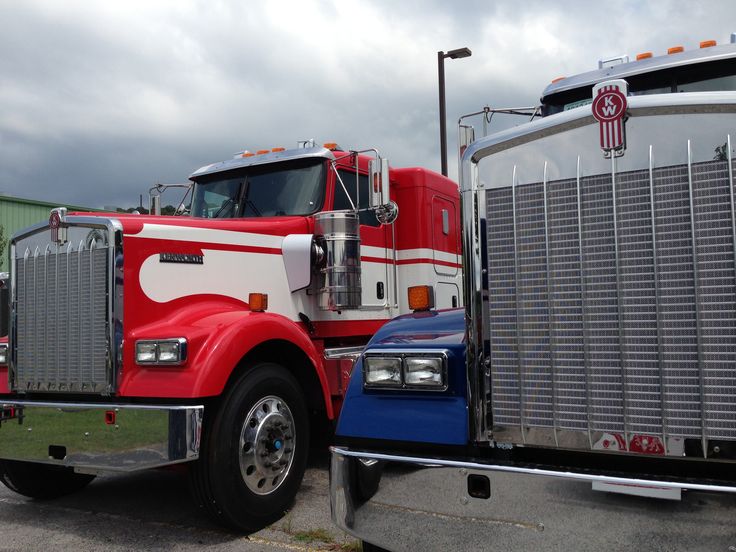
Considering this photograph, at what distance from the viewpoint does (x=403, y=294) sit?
643cm

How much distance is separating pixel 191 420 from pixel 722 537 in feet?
8.74

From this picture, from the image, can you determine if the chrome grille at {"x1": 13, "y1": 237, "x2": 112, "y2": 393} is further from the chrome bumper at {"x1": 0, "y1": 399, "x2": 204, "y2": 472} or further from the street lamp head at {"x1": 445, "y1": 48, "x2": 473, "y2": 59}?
the street lamp head at {"x1": 445, "y1": 48, "x2": 473, "y2": 59}

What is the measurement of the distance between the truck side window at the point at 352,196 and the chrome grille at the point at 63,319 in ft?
6.79

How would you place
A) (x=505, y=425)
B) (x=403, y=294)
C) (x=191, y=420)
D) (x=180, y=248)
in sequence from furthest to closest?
(x=403, y=294) < (x=180, y=248) < (x=191, y=420) < (x=505, y=425)

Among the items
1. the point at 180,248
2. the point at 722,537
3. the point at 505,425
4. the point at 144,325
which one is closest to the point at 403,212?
the point at 180,248

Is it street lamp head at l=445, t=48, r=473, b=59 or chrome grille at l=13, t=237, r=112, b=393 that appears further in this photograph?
street lamp head at l=445, t=48, r=473, b=59

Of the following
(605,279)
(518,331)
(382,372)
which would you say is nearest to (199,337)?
(382,372)

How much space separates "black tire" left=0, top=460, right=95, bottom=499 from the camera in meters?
5.04

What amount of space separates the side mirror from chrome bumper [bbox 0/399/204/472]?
2.04 m

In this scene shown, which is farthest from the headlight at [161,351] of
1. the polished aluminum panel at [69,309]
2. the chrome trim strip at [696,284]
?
the chrome trim strip at [696,284]

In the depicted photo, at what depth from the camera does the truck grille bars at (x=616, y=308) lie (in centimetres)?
239

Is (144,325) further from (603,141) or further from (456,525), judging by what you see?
(603,141)

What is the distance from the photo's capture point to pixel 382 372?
9.95ft

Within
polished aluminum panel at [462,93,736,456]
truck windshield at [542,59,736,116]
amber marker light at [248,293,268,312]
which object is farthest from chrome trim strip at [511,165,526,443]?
amber marker light at [248,293,268,312]
